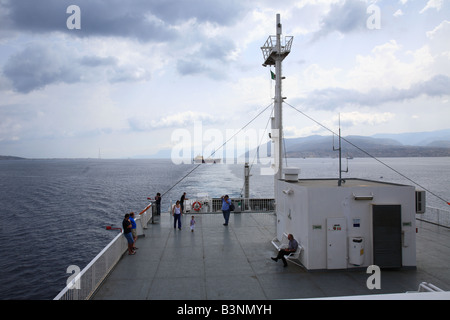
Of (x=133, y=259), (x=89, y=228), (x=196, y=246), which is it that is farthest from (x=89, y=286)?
(x=89, y=228)

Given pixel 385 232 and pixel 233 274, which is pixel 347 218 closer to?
pixel 385 232

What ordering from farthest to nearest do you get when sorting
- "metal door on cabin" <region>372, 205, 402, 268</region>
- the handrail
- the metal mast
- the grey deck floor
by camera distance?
the metal mast
"metal door on cabin" <region>372, 205, 402, 268</region>
the grey deck floor
the handrail

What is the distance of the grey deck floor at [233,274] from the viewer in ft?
26.5

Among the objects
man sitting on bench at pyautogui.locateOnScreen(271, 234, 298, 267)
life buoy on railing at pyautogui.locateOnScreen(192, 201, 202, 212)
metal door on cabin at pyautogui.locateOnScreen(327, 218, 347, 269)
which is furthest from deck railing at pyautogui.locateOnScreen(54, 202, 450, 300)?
metal door on cabin at pyautogui.locateOnScreen(327, 218, 347, 269)

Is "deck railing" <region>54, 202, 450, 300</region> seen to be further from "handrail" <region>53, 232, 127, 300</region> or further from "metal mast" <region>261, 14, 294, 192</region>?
"metal mast" <region>261, 14, 294, 192</region>

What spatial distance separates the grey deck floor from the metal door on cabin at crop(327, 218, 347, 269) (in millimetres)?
303

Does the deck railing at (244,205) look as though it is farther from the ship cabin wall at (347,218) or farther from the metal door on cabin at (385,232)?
the metal door on cabin at (385,232)

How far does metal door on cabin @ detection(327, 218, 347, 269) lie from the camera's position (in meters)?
9.47

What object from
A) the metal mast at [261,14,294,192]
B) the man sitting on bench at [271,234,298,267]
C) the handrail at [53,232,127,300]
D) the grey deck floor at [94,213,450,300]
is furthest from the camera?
the metal mast at [261,14,294,192]

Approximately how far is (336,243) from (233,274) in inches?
135

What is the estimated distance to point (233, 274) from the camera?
366 inches

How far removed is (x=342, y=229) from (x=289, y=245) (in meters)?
1.81
